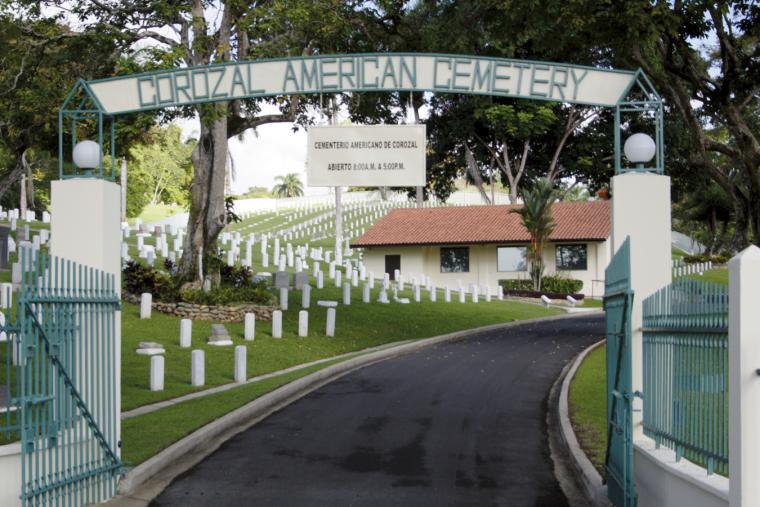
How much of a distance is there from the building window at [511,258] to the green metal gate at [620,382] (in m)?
42.0

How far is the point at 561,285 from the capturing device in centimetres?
4809

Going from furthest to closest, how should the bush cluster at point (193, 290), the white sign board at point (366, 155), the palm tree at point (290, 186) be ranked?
the palm tree at point (290, 186), the bush cluster at point (193, 290), the white sign board at point (366, 155)

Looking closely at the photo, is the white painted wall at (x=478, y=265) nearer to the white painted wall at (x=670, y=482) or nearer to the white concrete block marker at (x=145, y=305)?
the white concrete block marker at (x=145, y=305)

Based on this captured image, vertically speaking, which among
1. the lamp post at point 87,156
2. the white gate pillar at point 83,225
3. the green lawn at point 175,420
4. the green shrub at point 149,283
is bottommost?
the green lawn at point 175,420

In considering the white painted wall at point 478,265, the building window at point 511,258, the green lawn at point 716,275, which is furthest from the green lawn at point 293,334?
the building window at point 511,258

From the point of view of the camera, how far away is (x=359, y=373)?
20906mm

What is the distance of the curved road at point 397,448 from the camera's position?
396 inches

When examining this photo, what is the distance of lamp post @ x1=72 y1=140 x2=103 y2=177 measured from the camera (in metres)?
10.7

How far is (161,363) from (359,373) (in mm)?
4911

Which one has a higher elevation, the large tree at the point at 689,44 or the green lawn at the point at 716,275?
the large tree at the point at 689,44

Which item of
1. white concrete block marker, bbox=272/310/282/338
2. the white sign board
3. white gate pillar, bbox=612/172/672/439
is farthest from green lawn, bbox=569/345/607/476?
white concrete block marker, bbox=272/310/282/338

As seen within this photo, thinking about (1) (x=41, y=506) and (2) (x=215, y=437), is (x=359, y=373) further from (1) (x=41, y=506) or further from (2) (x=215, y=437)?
(1) (x=41, y=506)

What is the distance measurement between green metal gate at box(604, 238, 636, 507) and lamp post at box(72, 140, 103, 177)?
18.9 ft

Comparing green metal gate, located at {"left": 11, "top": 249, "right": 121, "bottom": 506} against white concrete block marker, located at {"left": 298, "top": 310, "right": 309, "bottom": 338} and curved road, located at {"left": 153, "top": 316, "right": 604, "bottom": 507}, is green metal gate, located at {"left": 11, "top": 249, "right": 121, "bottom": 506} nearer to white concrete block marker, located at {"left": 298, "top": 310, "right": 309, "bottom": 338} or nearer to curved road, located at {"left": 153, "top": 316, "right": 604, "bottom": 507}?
curved road, located at {"left": 153, "top": 316, "right": 604, "bottom": 507}
